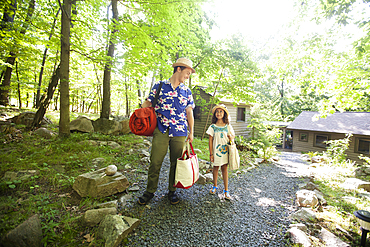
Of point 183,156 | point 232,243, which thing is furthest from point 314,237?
point 183,156

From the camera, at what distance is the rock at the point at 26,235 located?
139cm

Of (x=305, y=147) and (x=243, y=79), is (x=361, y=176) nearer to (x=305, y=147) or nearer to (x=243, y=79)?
(x=243, y=79)

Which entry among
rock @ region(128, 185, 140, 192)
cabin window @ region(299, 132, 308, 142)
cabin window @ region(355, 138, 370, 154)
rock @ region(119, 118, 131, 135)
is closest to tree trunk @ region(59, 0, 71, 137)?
rock @ region(119, 118, 131, 135)

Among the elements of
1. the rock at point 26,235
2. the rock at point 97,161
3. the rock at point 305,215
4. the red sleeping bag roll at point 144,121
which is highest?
the red sleeping bag roll at point 144,121

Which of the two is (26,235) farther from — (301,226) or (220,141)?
(301,226)

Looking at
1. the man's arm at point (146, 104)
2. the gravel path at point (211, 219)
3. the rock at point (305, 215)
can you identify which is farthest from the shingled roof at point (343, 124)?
the man's arm at point (146, 104)

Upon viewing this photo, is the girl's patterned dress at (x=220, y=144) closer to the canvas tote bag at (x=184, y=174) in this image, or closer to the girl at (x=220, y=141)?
the girl at (x=220, y=141)

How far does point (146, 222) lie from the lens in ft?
6.75

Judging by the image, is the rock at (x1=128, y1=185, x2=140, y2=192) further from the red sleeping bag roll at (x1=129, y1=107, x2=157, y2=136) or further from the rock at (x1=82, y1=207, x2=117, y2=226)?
the red sleeping bag roll at (x1=129, y1=107, x2=157, y2=136)

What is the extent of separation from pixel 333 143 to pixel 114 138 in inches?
392

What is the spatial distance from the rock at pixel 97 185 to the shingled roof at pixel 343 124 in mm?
12304

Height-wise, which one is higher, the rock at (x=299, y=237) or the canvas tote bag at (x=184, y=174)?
the canvas tote bag at (x=184, y=174)

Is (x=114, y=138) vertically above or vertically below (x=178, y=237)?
above

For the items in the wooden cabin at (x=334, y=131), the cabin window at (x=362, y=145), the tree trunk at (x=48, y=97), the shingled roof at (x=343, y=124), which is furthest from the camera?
the shingled roof at (x=343, y=124)
